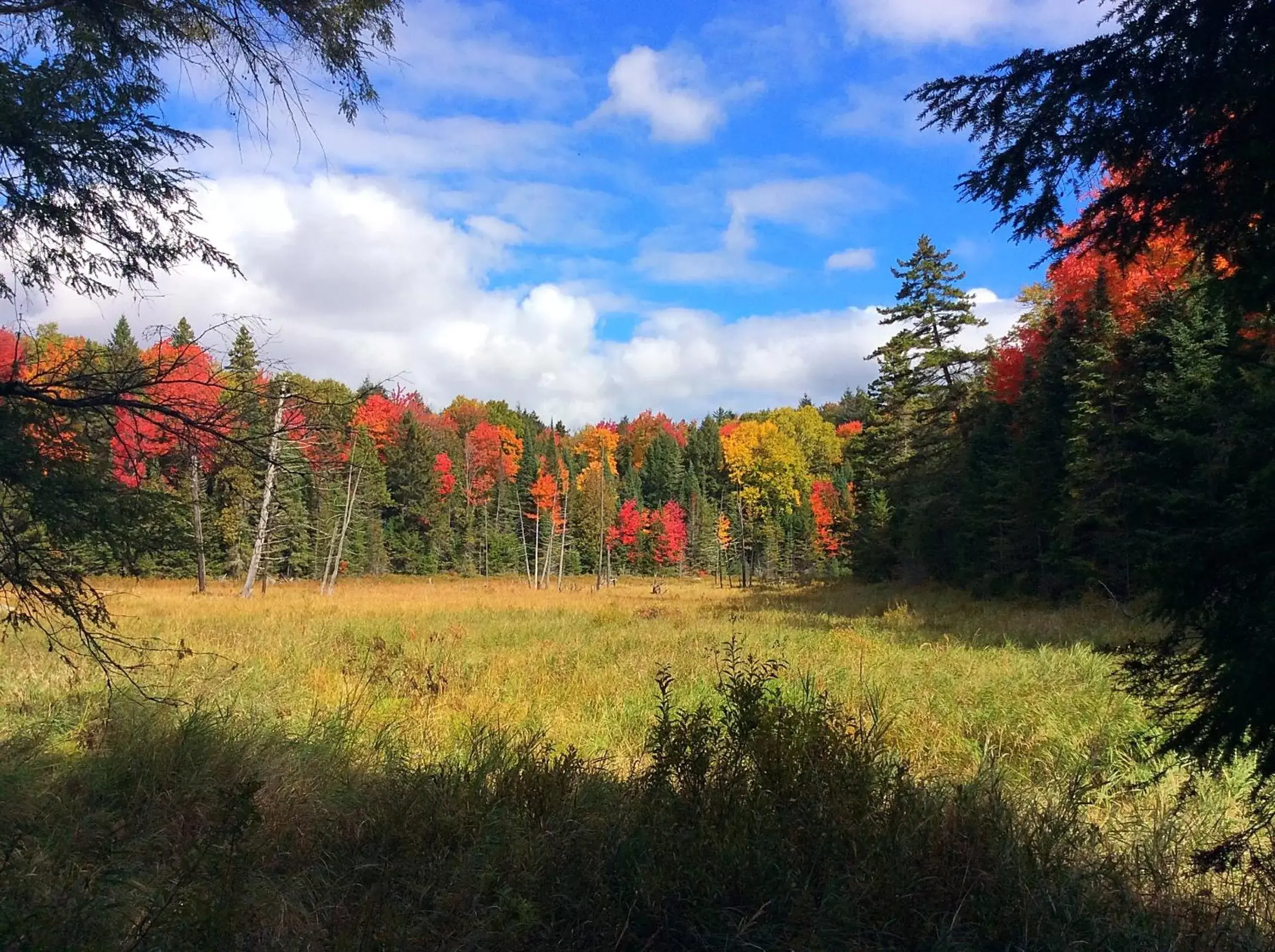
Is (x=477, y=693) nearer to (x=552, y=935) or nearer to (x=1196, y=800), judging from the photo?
(x=552, y=935)

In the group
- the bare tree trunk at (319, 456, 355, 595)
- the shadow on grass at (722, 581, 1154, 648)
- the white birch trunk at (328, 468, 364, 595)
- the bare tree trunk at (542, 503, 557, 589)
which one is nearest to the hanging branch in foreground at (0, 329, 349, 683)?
the shadow on grass at (722, 581, 1154, 648)

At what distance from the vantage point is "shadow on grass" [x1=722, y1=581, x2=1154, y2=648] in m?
12.1

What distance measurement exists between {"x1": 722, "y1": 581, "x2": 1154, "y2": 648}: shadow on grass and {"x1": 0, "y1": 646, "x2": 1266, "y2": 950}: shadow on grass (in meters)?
4.18

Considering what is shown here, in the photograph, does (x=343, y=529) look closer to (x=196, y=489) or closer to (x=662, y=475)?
(x=196, y=489)

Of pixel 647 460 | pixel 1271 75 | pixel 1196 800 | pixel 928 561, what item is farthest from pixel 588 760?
pixel 647 460

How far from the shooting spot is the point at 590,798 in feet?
12.8

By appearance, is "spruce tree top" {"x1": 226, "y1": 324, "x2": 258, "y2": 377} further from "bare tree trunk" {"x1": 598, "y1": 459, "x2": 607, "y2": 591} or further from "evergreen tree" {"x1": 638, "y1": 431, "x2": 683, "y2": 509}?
"evergreen tree" {"x1": 638, "y1": 431, "x2": 683, "y2": 509}

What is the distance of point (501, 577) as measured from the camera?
5747 centimetres

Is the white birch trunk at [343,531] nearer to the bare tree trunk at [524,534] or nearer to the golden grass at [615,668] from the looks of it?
the golden grass at [615,668]

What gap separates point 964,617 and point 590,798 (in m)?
16.4

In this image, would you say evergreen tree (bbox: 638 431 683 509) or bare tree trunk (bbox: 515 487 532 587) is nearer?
bare tree trunk (bbox: 515 487 532 587)

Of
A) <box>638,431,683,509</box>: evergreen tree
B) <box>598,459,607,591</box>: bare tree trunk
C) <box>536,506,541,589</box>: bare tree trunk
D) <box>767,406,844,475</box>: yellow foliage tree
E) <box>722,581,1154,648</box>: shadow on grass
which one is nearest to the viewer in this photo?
<box>722,581,1154,648</box>: shadow on grass

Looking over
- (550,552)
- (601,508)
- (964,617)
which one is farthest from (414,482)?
(964,617)

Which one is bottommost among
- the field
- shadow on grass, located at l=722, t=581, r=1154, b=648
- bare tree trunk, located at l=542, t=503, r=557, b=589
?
shadow on grass, located at l=722, t=581, r=1154, b=648
